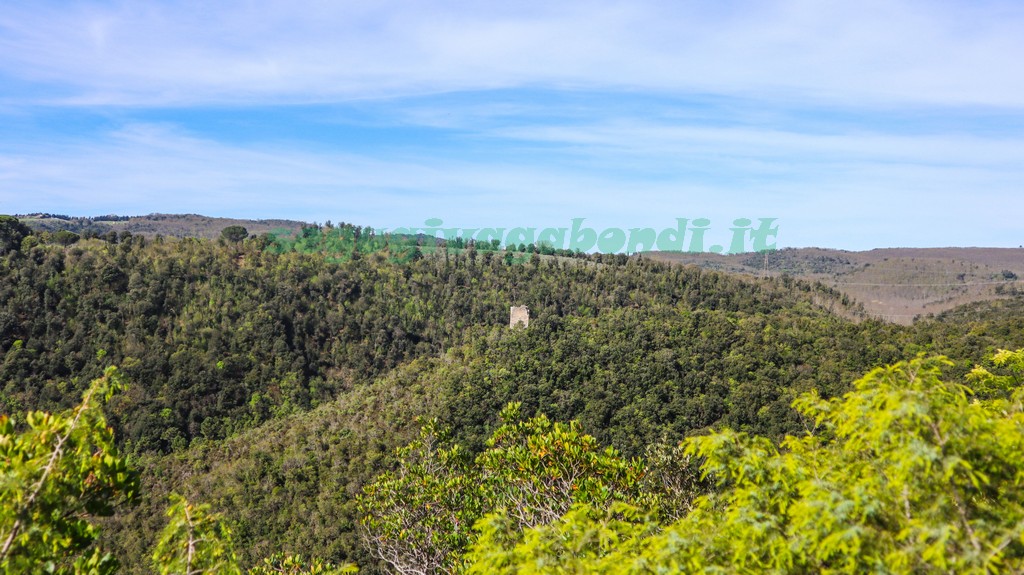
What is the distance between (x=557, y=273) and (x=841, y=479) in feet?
299

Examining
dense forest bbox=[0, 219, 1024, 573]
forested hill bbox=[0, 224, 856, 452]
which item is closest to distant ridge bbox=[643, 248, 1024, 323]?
dense forest bbox=[0, 219, 1024, 573]

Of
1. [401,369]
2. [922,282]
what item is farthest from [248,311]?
[922,282]

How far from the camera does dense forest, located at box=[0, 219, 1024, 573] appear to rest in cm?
1758

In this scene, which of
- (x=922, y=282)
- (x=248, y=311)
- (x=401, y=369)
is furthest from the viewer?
(x=922, y=282)

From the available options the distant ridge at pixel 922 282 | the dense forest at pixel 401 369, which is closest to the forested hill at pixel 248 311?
the dense forest at pixel 401 369

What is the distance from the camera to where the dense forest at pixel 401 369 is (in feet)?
57.7

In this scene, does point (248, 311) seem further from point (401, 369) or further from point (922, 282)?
point (922, 282)

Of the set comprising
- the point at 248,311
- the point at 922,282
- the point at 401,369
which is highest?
the point at 922,282

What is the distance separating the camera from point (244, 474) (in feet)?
157

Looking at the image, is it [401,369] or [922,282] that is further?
[922,282]

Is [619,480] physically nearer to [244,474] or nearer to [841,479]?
[841,479]

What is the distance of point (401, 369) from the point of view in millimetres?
69875

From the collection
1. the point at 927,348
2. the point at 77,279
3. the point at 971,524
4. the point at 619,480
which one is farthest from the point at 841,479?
the point at 77,279

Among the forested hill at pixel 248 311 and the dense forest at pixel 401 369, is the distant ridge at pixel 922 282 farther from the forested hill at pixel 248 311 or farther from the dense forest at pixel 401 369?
the forested hill at pixel 248 311
